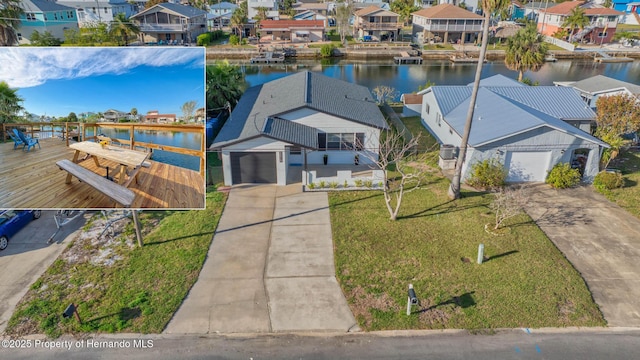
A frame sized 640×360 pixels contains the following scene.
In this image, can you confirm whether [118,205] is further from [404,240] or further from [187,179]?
[404,240]

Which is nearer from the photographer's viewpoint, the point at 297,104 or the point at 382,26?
the point at 297,104

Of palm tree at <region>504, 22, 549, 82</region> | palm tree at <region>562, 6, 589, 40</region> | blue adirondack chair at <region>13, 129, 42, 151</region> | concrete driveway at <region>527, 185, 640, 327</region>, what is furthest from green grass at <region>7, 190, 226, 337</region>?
palm tree at <region>562, 6, 589, 40</region>

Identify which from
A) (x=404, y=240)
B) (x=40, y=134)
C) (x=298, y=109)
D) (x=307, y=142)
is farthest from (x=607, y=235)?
(x=40, y=134)

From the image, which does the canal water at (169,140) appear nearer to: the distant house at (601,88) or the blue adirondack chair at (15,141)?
the blue adirondack chair at (15,141)

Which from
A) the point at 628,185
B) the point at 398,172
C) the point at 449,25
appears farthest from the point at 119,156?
the point at 449,25

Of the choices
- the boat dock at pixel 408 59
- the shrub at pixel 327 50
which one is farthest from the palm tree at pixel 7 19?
the boat dock at pixel 408 59

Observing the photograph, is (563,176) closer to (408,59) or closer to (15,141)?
(15,141)
